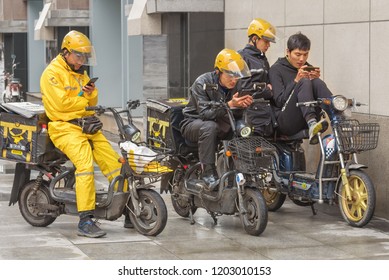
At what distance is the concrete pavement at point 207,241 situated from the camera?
8906 mm

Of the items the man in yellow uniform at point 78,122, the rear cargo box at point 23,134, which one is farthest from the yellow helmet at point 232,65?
the rear cargo box at point 23,134

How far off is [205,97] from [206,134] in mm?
407

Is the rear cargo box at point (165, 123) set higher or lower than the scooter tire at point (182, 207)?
higher

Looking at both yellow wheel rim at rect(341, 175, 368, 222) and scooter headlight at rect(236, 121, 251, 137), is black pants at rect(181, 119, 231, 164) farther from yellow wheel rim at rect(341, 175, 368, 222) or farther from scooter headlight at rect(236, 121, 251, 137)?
yellow wheel rim at rect(341, 175, 368, 222)

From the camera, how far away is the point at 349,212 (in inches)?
397

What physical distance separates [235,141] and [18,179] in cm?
231

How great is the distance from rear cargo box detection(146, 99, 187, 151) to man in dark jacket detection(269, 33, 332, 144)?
1.04 metres

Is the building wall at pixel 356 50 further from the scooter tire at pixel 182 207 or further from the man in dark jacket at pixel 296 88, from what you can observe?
the scooter tire at pixel 182 207

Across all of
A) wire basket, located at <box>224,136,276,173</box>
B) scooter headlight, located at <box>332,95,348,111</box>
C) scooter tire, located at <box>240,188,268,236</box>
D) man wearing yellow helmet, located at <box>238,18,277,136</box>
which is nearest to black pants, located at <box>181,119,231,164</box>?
wire basket, located at <box>224,136,276,173</box>

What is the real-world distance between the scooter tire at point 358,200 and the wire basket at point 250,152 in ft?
2.71

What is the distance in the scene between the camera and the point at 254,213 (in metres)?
9.60

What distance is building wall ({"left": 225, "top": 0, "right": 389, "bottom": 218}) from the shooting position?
10570 millimetres

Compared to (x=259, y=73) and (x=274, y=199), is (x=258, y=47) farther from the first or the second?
(x=274, y=199)
